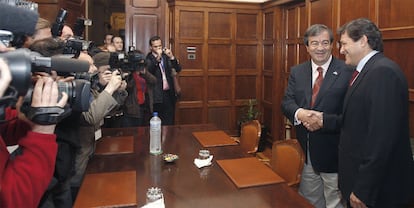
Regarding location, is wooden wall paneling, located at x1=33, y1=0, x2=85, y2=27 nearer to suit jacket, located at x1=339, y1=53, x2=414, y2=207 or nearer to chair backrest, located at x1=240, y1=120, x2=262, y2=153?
chair backrest, located at x1=240, y1=120, x2=262, y2=153

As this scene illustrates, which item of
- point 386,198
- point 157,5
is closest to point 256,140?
point 386,198

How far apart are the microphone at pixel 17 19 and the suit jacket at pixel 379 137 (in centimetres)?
159

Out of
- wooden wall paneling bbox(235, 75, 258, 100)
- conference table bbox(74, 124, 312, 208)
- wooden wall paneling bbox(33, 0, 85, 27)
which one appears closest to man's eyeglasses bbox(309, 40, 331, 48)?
conference table bbox(74, 124, 312, 208)

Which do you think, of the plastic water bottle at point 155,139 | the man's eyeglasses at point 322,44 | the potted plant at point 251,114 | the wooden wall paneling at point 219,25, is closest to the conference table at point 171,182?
the plastic water bottle at point 155,139

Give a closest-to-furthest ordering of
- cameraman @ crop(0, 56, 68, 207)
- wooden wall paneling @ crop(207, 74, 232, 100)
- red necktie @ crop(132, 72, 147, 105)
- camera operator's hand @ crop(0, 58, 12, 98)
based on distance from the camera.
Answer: camera operator's hand @ crop(0, 58, 12, 98), cameraman @ crop(0, 56, 68, 207), red necktie @ crop(132, 72, 147, 105), wooden wall paneling @ crop(207, 74, 232, 100)

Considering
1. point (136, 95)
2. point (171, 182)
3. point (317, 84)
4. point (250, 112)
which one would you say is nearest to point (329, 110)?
point (317, 84)

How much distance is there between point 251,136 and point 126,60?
1297 millimetres

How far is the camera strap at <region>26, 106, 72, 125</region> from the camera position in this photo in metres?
0.95

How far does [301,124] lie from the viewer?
2.38 metres

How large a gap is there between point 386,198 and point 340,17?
2102 mm

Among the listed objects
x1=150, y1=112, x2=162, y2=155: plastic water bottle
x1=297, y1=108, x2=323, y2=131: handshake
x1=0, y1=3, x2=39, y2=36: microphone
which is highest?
x1=0, y1=3, x2=39, y2=36: microphone

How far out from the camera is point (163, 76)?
4.34 m

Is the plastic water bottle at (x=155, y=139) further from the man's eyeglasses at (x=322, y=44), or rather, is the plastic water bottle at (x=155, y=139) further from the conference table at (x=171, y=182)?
the man's eyeglasses at (x=322, y=44)

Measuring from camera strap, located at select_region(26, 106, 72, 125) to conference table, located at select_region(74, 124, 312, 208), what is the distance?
0.55 m
